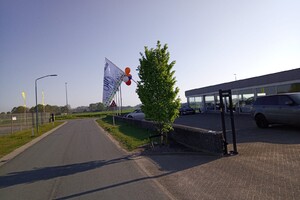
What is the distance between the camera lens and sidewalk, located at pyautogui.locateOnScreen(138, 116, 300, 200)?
6.26 m

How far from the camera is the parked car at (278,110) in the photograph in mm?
14508

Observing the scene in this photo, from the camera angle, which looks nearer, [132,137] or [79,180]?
[79,180]

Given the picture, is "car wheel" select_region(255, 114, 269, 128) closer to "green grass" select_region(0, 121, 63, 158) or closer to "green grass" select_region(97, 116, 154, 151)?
"green grass" select_region(97, 116, 154, 151)

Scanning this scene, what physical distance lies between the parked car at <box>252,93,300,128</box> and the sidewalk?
293cm

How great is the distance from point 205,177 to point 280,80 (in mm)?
20711

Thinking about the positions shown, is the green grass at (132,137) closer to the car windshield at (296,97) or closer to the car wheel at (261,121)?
the car wheel at (261,121)

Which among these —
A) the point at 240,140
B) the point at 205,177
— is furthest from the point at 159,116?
the point at 205,177

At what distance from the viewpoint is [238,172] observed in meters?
7.82

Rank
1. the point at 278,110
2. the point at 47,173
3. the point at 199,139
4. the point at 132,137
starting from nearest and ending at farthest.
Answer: the point at 47,173 < the point at 199,139 < the point at 278,110 < the point at 132,137

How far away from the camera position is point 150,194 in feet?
22.1

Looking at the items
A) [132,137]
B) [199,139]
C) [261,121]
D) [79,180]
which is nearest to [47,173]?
[79,180]

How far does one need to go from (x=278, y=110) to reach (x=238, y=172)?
8.85 metres

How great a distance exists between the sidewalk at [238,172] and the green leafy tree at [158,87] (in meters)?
2.52

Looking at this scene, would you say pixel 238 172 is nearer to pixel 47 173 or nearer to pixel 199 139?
pixel 199 139
